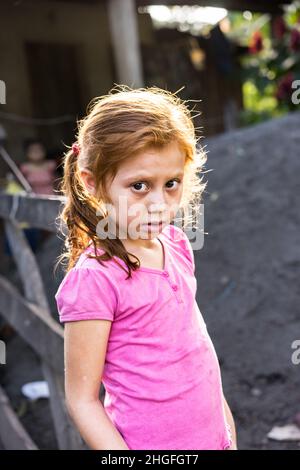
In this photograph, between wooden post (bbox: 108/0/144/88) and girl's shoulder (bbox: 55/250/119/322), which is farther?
wooden post (bbox: 108/0/144/88)

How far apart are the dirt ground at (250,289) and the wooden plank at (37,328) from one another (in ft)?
2.87

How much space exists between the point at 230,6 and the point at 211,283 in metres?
5.76

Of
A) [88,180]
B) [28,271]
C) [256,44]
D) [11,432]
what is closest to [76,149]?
[88,180]

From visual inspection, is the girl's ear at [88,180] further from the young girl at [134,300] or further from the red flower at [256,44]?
the red flower at [256,44]

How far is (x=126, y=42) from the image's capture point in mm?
6578

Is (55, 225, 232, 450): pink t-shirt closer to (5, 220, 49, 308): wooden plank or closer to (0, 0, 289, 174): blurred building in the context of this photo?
(5, 220, 49, 308): wooden plank

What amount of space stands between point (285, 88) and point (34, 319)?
656cm

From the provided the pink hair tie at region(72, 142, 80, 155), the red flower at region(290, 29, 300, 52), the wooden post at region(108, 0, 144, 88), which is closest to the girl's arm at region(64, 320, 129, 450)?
the pink hair tie at region(72, 142, 80, 155)

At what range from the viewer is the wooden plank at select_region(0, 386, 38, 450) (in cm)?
260

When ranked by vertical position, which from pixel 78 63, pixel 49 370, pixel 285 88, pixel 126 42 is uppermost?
pixel 78 63

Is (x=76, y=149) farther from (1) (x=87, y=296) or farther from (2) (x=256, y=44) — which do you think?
(2) (x=256, y=44)

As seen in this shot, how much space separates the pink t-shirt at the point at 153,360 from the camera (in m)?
1.22

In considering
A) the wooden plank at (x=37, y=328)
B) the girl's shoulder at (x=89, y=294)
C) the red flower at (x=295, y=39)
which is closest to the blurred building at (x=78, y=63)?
the red flower at (x=295, y=39)

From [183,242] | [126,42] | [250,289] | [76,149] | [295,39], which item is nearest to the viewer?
[76,149]
